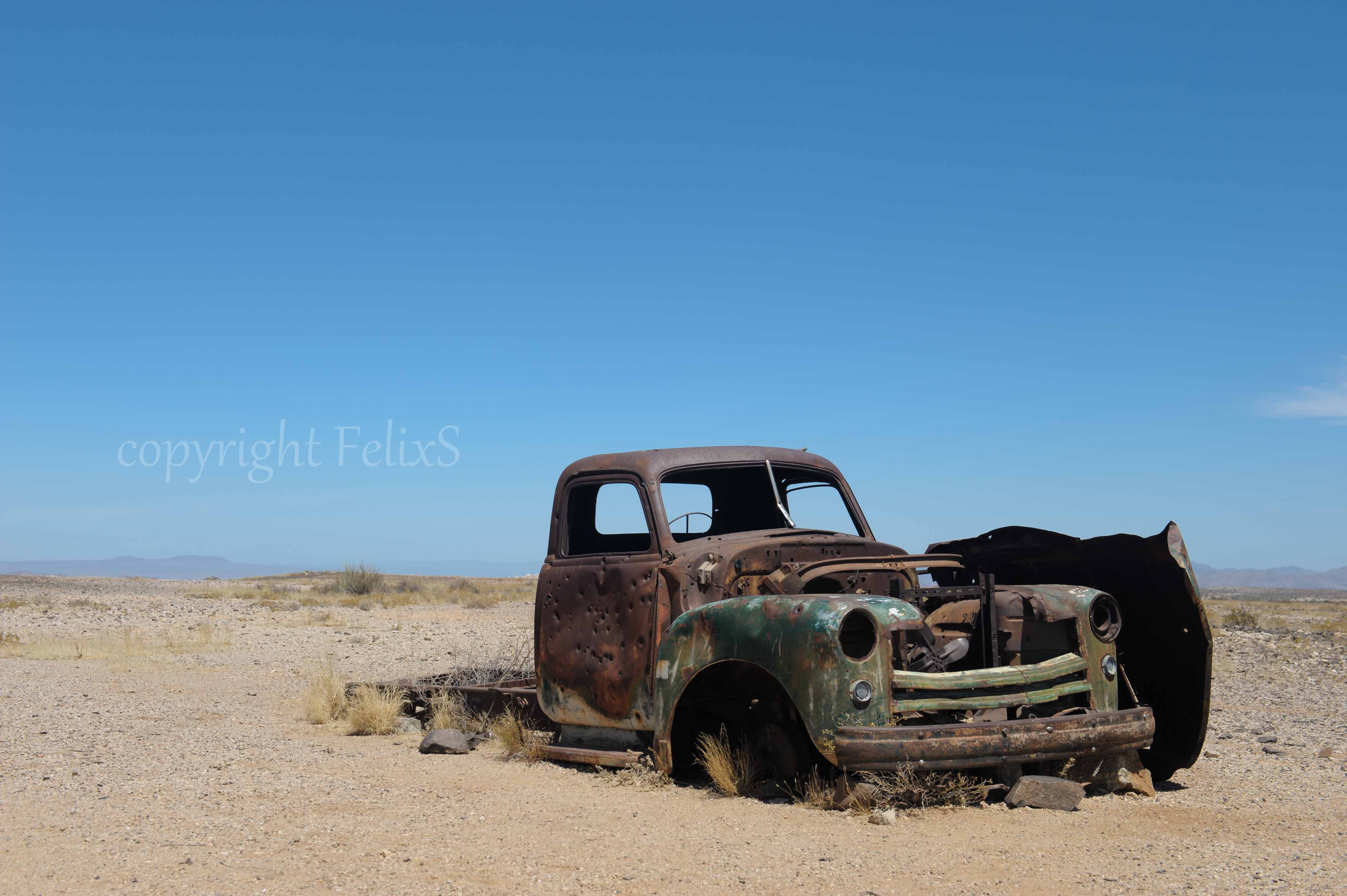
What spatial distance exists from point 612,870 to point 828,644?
147cm

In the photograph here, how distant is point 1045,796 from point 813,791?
3.76ft

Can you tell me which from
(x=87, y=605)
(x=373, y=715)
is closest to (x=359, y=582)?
(x=87, y=605)

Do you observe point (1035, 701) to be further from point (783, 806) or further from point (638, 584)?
point (638, 584)

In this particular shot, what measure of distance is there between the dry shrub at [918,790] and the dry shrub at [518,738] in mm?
2678

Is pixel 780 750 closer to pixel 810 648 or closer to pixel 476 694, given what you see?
pixel 810 648

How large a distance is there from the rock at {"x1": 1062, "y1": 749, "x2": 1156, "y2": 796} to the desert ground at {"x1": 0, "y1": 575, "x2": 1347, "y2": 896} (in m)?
0.08

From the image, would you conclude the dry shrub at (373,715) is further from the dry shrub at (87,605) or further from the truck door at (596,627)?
the dry shrub at (87,605)

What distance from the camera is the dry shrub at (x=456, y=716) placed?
8.65 metres

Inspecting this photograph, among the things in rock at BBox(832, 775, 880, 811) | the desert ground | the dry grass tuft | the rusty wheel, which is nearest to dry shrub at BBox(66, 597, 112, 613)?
the dry grass tuft

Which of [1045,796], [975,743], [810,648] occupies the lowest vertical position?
[1045,796]

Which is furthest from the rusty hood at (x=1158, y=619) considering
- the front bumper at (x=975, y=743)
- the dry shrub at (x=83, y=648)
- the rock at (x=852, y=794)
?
the dry shrub at (x=83, y=648)

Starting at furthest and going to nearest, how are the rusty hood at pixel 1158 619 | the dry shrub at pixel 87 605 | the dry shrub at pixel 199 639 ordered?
the dry shrub at pixel 87 605 → the dry shrub at pixel 199 639 → the rusty hood at pixel 1158 619

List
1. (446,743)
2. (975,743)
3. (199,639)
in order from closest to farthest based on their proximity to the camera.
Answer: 1. (975,743)
2. (446,743)
3. (199,639)

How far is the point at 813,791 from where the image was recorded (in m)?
5.65
